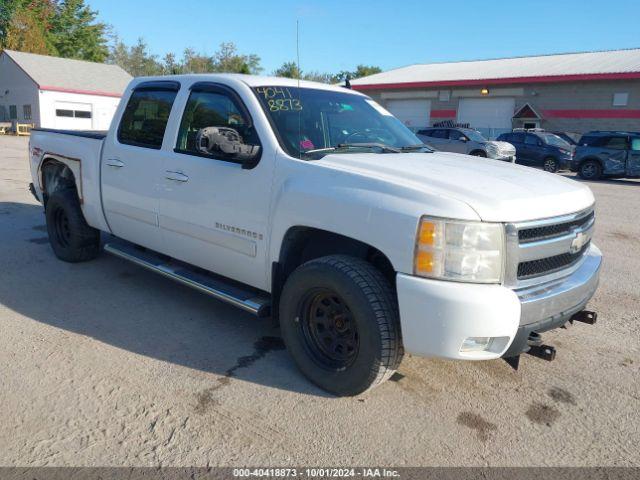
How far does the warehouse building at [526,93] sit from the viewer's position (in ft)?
92.4

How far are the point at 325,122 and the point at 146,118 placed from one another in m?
1.74

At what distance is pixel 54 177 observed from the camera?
19.3 ft

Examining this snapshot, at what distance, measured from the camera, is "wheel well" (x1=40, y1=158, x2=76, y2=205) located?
18.5 feet

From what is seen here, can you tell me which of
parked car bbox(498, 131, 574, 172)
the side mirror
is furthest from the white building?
the side mirror

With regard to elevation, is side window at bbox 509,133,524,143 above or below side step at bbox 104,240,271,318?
above

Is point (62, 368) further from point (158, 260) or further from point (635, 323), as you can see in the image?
point (635, 323)

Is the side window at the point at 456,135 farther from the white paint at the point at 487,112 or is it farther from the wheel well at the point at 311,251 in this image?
the wheel well at the point at 311,251

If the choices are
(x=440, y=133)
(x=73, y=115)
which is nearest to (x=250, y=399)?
(x=440, y=133)

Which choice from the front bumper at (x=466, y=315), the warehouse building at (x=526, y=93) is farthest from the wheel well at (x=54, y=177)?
the warehouse building at (x=526, y=93)

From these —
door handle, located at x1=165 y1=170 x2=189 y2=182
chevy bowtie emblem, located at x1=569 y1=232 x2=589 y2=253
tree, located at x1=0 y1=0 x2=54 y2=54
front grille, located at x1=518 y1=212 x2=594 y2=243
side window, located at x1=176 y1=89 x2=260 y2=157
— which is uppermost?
tree, located at x1=0 y1=0 x2=54 y2=54

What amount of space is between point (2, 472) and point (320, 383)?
1720 mm

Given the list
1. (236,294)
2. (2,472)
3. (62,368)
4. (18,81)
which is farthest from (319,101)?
(18,81)

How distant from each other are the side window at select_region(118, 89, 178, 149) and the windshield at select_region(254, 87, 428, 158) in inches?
41.1

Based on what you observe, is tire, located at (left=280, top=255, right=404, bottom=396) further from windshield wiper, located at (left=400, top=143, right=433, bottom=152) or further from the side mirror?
windshield wiper, located at (left=400, top=143, right=433, bottom=152)
